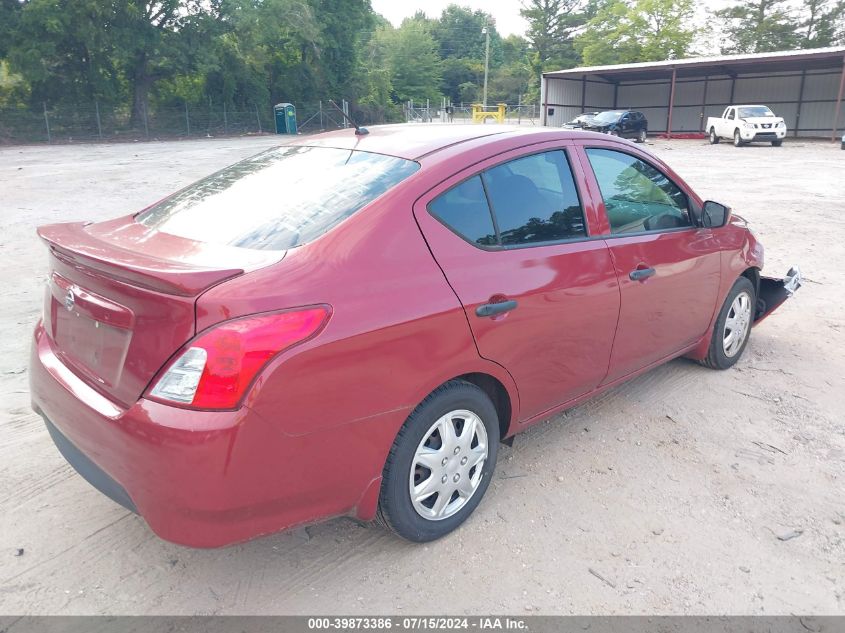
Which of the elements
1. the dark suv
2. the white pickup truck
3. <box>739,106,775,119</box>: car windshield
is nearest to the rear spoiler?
the dark suv

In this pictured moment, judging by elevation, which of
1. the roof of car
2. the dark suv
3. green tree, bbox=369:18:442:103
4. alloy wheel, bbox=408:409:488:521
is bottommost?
alloy wheel, bbox=408:409:488:521

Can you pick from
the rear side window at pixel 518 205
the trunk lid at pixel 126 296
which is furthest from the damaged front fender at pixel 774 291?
the trunk lid at pixel 126 296

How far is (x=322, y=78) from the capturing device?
4475 centimetres

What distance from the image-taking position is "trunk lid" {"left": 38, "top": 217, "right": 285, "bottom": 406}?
2.08m

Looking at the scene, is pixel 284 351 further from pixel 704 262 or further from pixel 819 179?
pixel 819 179

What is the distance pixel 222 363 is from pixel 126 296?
46cm

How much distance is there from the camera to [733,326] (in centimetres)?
449

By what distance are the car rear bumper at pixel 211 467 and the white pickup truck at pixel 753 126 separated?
30583 millimetres

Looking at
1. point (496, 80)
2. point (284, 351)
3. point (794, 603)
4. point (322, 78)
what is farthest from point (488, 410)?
point (496, 80)

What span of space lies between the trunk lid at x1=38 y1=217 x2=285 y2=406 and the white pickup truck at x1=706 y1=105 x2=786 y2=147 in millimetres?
30557

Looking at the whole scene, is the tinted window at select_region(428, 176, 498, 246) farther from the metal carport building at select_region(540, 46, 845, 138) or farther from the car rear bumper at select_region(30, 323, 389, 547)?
the metal carport building at select_region(540, 46, 845, 138)

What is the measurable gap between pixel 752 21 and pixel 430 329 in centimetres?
5871

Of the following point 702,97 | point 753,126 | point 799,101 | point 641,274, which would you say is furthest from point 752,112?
point 641,274

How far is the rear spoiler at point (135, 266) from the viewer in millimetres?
2057
